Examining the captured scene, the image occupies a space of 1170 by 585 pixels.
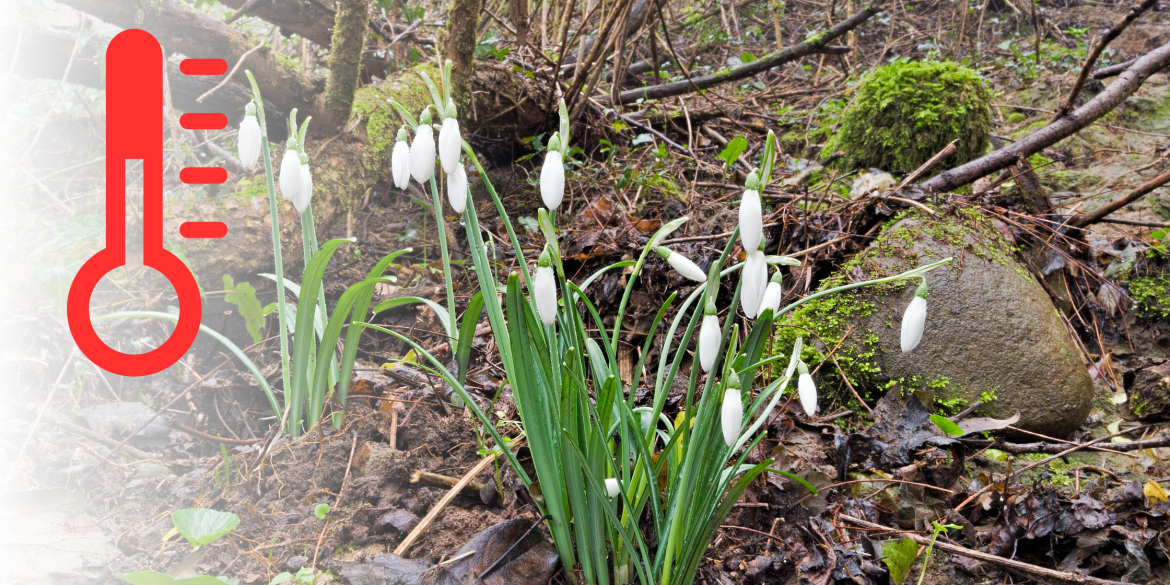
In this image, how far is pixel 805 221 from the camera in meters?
2.50

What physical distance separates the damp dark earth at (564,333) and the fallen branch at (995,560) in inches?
0.5

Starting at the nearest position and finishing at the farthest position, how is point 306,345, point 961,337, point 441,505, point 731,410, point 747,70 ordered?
point 731,410 → point 441,505 → point 306,345 → point 961,337 → point 747,70

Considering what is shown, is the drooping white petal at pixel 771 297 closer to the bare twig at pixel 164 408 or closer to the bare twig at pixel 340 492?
the bare twig at pixel 340 492

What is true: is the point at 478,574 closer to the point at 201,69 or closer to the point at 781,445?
the point at 781,445

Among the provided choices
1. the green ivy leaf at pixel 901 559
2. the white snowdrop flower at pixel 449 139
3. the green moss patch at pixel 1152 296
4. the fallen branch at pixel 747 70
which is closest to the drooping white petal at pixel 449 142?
the white snowdrop flower at pixel 449 139

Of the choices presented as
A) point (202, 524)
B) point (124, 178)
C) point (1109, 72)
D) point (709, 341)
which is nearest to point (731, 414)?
point (709, 341)

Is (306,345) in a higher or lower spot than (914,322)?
lower

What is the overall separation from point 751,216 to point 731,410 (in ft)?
1.13

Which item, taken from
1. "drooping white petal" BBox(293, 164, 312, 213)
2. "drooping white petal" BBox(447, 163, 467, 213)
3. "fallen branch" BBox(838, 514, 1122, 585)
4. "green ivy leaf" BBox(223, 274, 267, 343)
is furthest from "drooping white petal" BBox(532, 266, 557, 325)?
"green ivy leaf" BBox(223, 274, 267, 343)

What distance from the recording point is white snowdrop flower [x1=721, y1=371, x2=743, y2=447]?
3.42ft

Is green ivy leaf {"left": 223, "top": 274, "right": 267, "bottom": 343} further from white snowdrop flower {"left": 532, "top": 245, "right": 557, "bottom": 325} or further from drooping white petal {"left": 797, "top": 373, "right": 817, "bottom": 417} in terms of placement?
drooping white petal {"left": 797, "top": 373, "right": 817, "bottom": 417}

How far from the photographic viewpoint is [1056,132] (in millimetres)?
2984

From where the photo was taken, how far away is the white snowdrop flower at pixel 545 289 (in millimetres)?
1070

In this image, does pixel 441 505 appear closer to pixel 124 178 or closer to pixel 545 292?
pixel 545 292
